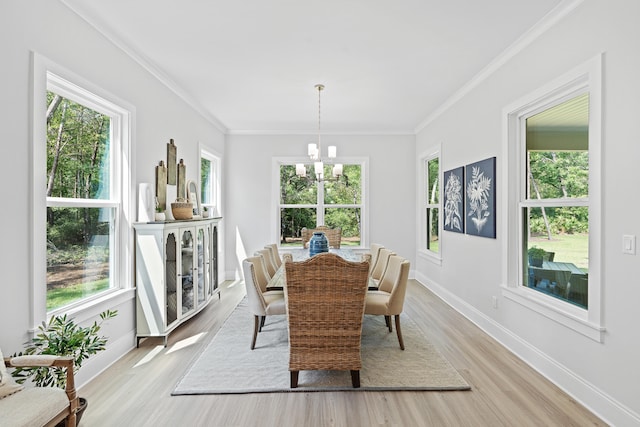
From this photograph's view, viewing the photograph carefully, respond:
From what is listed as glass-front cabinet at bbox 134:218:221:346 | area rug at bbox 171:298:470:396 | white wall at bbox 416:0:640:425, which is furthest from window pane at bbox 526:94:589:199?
glass-front cabinet at bbox 134:218:221:346

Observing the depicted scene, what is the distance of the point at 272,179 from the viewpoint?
6.50m

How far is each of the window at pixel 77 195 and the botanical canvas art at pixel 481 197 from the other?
11.6 ft

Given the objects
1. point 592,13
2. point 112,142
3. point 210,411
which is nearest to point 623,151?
point 592,13

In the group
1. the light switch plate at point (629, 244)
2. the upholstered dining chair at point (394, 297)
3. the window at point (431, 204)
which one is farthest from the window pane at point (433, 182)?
the light switch plate at point (629, 244)

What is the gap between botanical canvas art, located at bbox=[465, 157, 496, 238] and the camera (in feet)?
11.9

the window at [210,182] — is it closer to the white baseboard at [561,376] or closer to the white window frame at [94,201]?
the white window frame at [94,201]

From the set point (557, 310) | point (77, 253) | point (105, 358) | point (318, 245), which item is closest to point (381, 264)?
point (318, 245)

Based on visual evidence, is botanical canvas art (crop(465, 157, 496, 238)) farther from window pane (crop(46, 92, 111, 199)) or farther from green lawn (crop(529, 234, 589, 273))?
window pane (crop(46, 92, 111, 199))

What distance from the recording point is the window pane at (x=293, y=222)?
6.63 m

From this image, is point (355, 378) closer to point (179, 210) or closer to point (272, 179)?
point (179, 210)

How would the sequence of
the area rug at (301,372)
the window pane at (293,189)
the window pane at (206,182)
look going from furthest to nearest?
the window pane at (293,189) < the window pane at (206,182) < the area rug at (301,372)

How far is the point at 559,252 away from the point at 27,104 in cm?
380

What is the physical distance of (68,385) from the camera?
181 centimetres

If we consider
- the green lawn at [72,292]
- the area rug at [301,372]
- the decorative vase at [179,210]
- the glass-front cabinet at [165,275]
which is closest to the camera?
the green lawn at [72,292]
